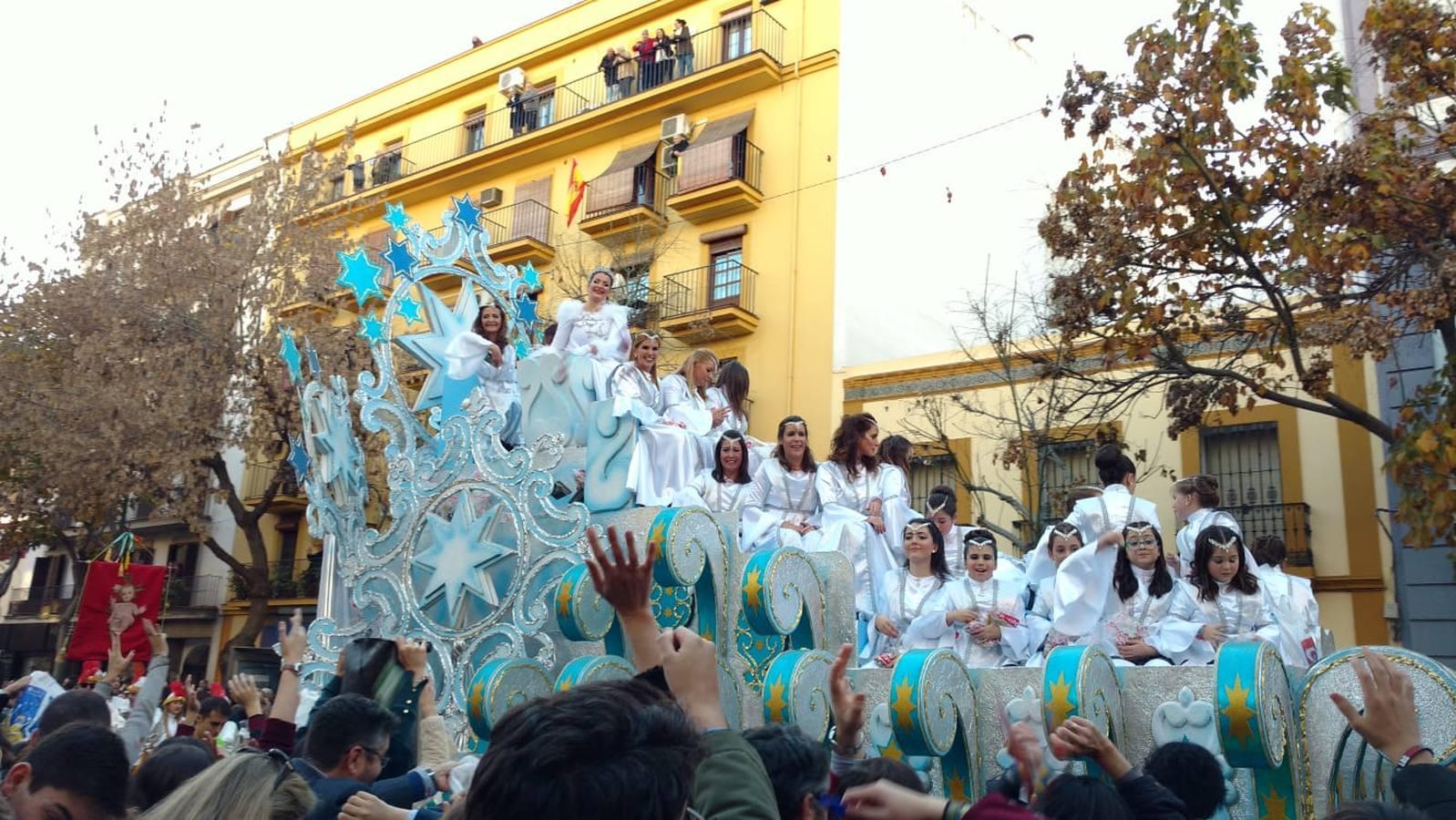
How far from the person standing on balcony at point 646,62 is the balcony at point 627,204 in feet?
4.13

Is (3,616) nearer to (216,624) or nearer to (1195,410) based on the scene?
(216,624)

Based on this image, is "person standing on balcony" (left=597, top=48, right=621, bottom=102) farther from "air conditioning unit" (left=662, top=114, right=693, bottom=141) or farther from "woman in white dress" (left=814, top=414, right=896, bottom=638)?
"woman in white dress" (left=814, top=414, right=896, bottom=638)

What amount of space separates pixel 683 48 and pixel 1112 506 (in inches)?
672

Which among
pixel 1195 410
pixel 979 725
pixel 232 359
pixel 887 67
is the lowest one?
pixel 979 725

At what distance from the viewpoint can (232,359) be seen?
19.7 meters

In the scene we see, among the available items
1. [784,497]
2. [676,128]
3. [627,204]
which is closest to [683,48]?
[676,128]

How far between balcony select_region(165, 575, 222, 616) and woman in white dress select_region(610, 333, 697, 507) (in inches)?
876

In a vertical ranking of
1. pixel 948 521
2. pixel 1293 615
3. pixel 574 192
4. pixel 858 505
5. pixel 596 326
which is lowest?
pixel 1293 615

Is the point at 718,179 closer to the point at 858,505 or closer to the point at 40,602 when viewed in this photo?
the point at 858,505

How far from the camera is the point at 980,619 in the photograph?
268 inches

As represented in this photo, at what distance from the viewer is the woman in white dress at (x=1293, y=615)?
6.75 meters

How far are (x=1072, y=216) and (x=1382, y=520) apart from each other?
17.9ft

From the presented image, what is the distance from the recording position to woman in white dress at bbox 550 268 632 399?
372 inches

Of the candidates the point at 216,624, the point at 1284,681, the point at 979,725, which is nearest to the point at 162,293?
the point at 216,624
